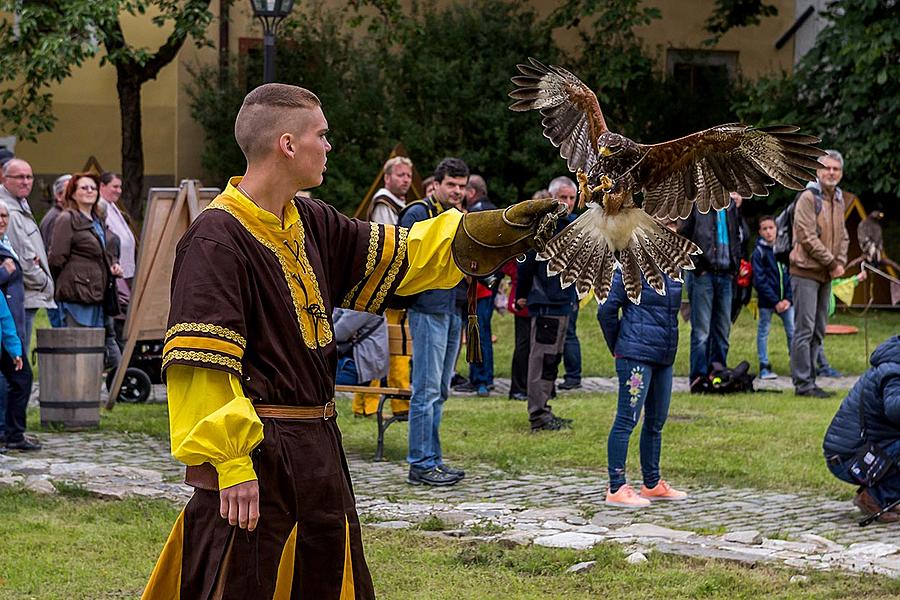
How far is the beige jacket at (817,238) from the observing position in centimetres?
1125

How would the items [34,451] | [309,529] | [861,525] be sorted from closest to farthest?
[309,529]
[861,525]
[34,451]

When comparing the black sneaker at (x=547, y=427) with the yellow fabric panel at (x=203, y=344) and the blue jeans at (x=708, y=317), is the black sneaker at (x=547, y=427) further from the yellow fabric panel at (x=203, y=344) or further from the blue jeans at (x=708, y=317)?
the yellow fabric panel at (x=203, y=344)

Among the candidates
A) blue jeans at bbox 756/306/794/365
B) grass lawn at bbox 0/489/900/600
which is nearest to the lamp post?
blue jeans at bbox 756/306/794/365

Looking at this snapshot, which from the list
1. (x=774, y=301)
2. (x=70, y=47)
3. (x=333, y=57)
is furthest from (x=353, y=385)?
(x=333, y=57)

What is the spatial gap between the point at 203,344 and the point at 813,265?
8.76 m

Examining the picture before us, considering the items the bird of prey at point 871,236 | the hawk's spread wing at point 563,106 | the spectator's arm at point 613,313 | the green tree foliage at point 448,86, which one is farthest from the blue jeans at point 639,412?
the green tree foliage at point 448,86

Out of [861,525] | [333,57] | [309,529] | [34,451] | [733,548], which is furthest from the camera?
[333,57]

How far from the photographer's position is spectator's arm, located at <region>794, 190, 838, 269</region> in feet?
36.8

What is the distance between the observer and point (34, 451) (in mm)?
8812

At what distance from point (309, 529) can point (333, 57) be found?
18531 mm

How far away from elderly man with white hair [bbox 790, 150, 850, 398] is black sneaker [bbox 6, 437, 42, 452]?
641 centimetres

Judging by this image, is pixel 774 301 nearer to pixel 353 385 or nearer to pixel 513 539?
pixel 353 385

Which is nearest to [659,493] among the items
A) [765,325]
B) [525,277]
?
[525,277]

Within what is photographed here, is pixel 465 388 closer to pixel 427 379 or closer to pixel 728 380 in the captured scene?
pixel 728 380
